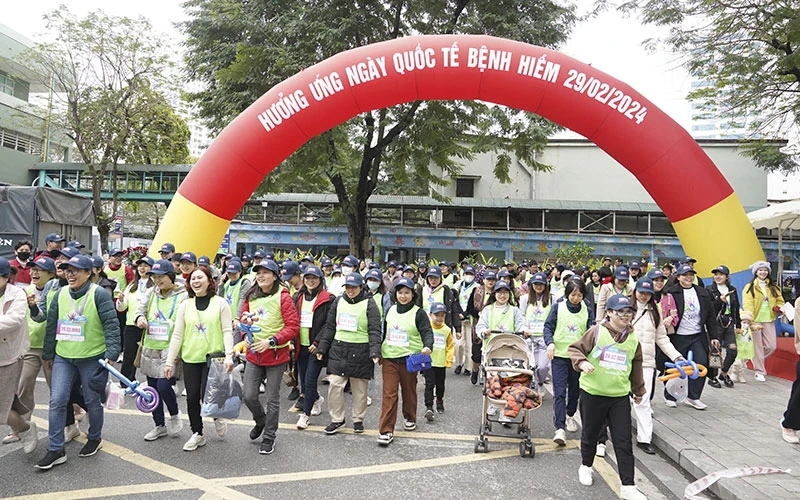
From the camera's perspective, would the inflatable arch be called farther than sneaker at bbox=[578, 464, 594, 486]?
Yes

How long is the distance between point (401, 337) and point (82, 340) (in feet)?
9.48

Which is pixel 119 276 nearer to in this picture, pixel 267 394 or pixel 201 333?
pixel 201 333

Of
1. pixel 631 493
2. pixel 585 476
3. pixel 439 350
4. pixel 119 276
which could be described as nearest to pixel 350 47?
pixel 119 276

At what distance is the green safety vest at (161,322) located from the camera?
4895mm

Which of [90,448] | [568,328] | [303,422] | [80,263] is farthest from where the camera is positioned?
[303,422]

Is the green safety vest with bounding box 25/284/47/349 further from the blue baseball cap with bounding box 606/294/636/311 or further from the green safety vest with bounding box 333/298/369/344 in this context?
the blue baseball cap with bounding box 606/294/636/311

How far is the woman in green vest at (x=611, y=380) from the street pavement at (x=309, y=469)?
34 centimetres

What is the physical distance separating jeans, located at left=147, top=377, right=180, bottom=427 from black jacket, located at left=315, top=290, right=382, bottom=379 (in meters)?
1.47

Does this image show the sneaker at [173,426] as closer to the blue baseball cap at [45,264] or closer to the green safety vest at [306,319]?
the green safety vest at [306,319]

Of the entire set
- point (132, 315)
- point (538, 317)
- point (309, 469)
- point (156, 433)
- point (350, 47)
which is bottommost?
point (309, 469)

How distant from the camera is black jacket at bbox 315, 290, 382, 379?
5.08 m

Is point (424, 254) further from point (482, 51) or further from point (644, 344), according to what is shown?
point (644, 344)

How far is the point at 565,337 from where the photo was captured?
17.0ft

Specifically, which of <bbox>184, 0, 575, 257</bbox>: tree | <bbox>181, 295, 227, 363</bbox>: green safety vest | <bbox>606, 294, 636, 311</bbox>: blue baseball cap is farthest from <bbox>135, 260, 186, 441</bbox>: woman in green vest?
<bbox>184, 0, 575, 257</bbox>: tree
